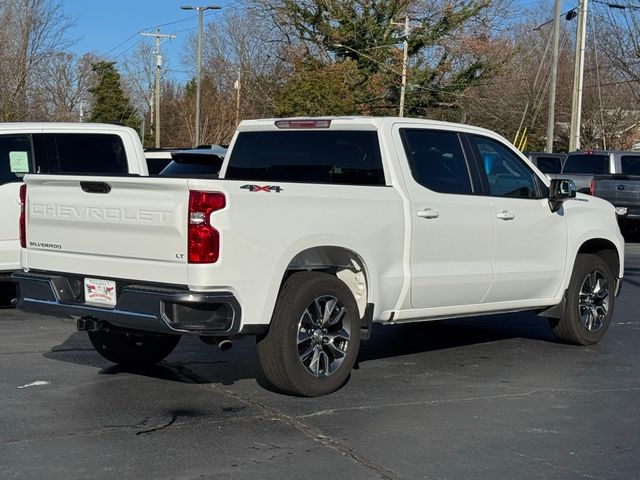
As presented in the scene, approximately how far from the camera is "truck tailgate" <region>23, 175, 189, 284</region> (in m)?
6.12

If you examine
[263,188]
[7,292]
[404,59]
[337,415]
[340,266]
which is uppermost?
[404,59]

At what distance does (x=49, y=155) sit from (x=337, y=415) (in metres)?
5.47

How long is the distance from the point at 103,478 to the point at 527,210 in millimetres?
4674

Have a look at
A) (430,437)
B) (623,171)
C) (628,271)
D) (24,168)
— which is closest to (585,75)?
(623,171)

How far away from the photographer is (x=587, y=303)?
9156 mm

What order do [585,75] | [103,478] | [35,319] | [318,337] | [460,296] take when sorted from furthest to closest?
[585,75] → [35,319] → [460,296] → [318,337] → [103,478]

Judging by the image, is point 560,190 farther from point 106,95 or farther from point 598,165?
point 106,95

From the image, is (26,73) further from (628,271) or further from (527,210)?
(527,210)

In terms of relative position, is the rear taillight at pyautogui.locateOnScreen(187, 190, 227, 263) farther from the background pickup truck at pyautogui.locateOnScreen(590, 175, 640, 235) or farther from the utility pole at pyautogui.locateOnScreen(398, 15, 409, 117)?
the utility pole at pyautogui.locateOnScreen(398, 15, 409, 117)

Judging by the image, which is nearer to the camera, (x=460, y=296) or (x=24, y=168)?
(x=460, y=296)

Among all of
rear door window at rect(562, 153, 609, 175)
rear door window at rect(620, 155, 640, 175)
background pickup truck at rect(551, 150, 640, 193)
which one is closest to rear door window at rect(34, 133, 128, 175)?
background pickup truck at rect(551, 150, 640, 193)

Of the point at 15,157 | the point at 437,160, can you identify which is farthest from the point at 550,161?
the point at 437,160

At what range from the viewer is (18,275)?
23.0ft

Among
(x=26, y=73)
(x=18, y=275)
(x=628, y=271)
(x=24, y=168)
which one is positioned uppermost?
(x=26, y=73)
